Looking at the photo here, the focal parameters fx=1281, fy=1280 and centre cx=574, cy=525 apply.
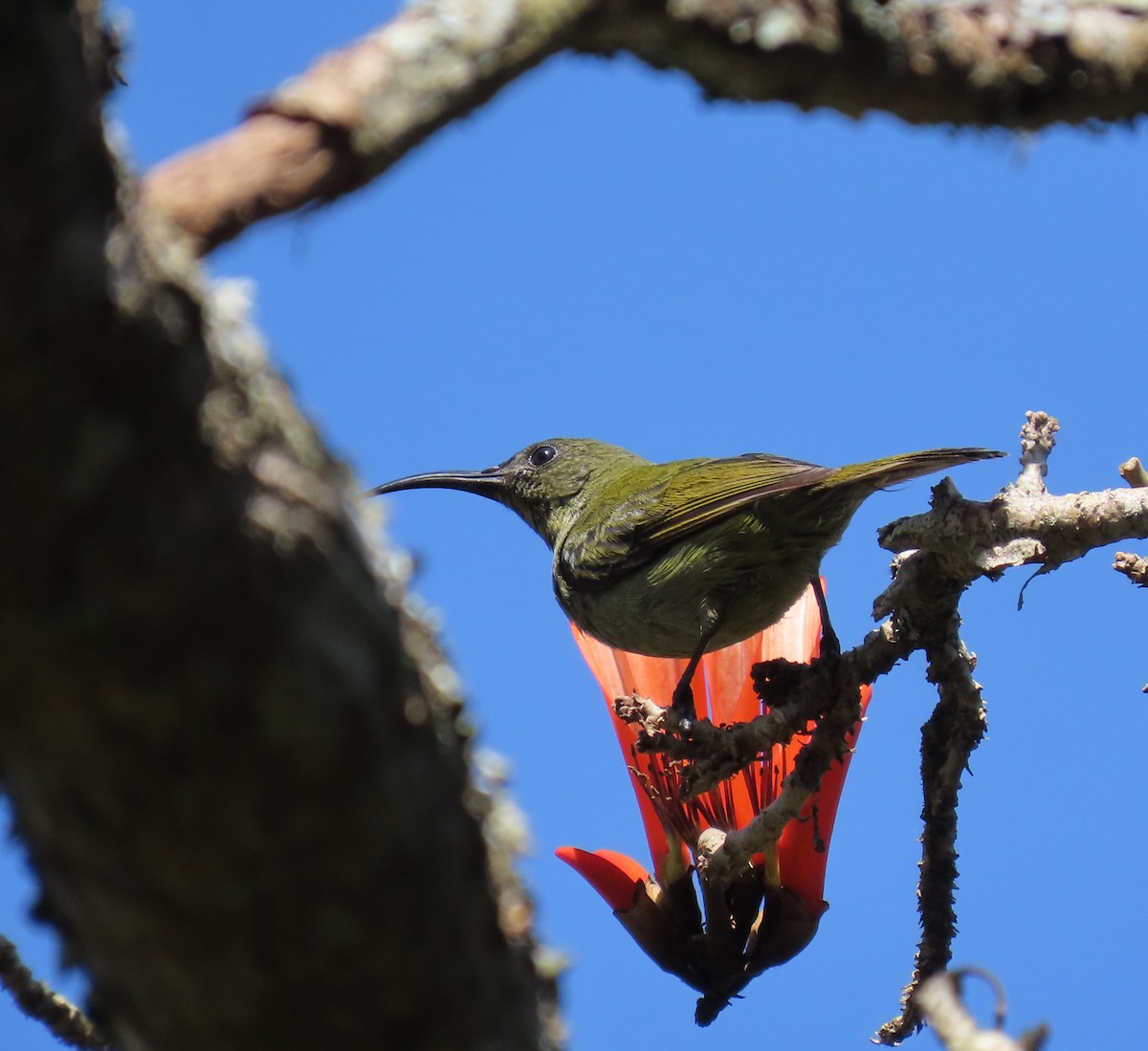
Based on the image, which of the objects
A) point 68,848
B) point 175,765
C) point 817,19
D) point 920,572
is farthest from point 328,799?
point 920,572

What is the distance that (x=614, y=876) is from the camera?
3900mm

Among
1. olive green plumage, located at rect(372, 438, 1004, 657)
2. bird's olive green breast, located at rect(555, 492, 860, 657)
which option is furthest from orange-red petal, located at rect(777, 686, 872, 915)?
bird's olive green breast, located at rect(555, 492, 860, 657)

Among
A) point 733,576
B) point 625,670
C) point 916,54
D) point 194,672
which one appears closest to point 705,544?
point 733,576

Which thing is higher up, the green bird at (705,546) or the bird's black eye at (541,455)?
the bird's black eye at (541,455)

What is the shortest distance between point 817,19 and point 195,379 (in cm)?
102

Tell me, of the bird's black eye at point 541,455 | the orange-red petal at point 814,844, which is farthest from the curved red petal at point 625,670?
the bird's black eye at point 541,455

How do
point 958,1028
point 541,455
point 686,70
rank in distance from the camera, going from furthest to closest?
point 541,455 → point 958,1028 → point 686,70

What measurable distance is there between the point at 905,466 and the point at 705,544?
109 cm

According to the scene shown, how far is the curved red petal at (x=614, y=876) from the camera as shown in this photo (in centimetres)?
388

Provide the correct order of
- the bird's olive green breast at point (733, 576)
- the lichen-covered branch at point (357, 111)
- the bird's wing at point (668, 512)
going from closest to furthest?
1. the lichen-covered branch at point (357, 111)
2. the bird's olive green breast at point (733, 576)
3. the bird's wing at point (668, 512)

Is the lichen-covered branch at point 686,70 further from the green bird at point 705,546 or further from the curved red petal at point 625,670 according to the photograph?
the curved red petal at point 625,670

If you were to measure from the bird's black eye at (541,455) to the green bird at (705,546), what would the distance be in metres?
0.87

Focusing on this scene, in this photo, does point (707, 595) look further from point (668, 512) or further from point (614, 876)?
point (614, 876)

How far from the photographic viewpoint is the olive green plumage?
507 cm
